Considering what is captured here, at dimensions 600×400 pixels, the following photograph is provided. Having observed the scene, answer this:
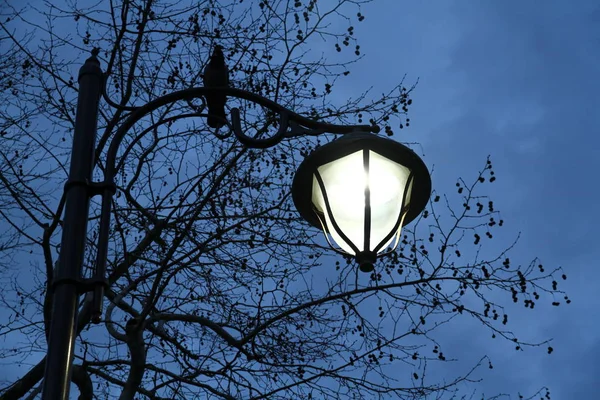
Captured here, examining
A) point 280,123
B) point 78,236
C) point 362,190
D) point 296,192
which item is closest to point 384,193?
point 362,190

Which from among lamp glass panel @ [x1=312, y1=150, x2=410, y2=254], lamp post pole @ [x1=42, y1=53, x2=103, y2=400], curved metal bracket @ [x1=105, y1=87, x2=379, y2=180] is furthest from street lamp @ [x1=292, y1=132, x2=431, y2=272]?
lamp post pole @ [x1=42, y1=53, x2=103, y2=400]

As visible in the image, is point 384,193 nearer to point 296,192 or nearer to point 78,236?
point 296,192

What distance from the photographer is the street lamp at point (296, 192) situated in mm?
2891

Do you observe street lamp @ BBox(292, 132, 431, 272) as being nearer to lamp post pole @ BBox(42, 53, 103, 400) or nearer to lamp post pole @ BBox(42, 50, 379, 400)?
lamp post pole @ BBox(42, 50, 379, 400)

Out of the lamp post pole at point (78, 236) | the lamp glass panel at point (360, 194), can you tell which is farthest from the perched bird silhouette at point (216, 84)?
the lamp glass panel at point (360, 194)

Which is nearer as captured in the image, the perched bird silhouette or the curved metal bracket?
the curved metal bracket

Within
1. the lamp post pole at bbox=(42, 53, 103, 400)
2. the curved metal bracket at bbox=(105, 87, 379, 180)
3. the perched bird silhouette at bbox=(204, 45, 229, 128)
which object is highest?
the perched bird silhouette at bbox=(204, 45, 229, 128)

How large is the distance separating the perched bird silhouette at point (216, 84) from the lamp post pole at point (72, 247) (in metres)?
0.72

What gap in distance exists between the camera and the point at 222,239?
7.79m

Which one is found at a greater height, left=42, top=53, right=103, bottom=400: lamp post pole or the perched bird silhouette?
the perched bird silhouette

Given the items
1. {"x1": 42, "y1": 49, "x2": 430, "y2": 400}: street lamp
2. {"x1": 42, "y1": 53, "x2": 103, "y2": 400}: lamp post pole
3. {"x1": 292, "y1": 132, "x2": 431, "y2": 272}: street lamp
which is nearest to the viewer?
{"x1": 42, "y1": 53, "x2": 103, "y2": 400}: lamp post pole

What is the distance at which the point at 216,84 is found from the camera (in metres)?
4.38

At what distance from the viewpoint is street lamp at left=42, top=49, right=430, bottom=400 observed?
9.48 feet

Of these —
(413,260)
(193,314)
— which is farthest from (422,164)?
(193,314)
